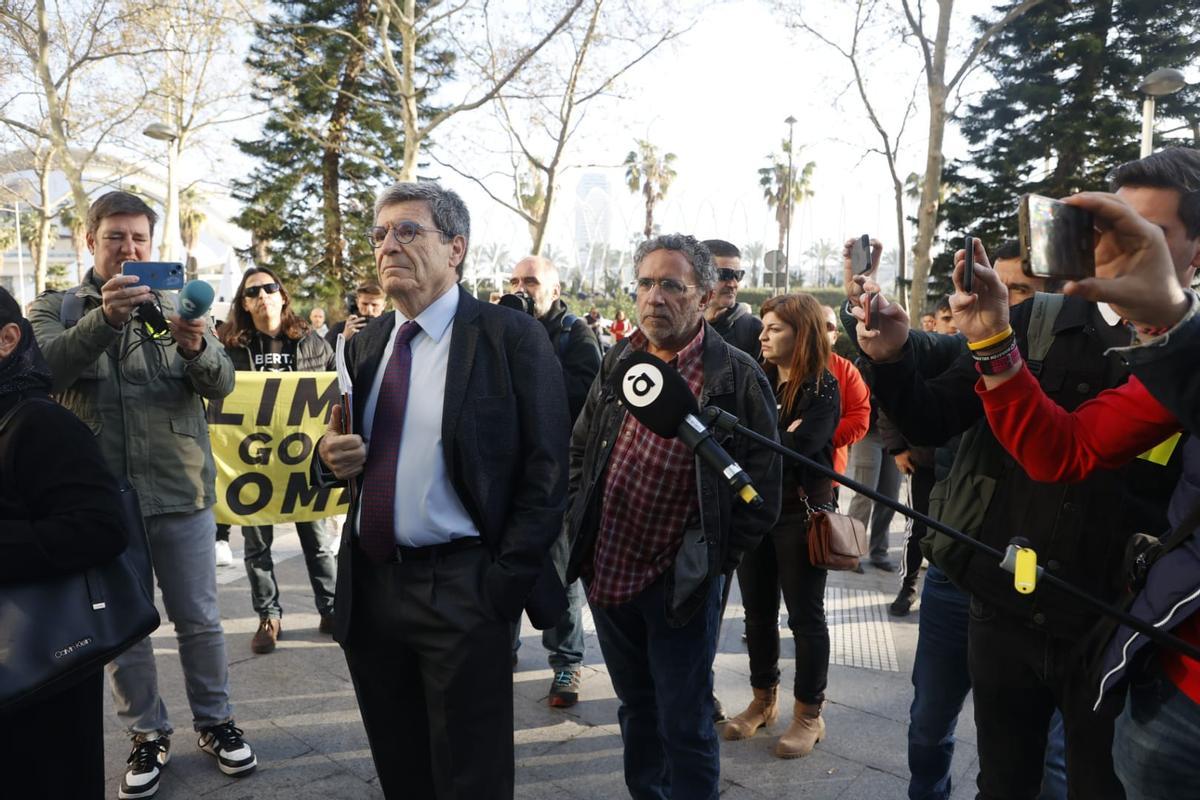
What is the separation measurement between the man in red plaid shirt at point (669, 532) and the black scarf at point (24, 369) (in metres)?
1.73

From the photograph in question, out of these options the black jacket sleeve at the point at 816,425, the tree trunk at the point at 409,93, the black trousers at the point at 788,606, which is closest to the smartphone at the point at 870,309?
the black jacket sleeve at the point at 816,425

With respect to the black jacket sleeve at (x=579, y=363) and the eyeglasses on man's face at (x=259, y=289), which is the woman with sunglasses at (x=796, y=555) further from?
the eyeglasses on man's face at (x=259, y=289)

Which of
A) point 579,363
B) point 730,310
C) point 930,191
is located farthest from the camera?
point 930,191

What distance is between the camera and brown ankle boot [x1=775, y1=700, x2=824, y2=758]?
3.78 metres

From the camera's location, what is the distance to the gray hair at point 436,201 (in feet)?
8.58

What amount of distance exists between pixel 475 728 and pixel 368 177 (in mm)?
25982

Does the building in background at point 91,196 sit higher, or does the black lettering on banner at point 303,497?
the building in background at point 91,196

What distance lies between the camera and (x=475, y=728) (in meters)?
2.51

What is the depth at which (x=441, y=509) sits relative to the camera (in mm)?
2504

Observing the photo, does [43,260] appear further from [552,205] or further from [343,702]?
[343,702]

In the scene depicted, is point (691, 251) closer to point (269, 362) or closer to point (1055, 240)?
point (1055, 240)

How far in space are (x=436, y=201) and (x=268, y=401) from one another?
3.42 metres

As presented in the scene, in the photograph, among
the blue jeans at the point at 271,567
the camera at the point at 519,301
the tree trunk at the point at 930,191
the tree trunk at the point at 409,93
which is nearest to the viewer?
the camera at the point at 519,301

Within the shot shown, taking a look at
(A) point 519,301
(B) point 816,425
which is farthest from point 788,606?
(A) point 519,301
